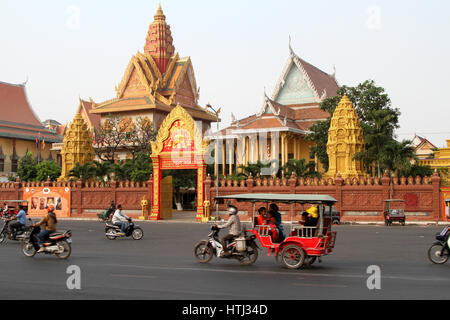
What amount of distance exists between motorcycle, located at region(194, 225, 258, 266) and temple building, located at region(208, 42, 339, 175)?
3257 cm

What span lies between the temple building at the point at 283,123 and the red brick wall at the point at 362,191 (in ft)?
39.6

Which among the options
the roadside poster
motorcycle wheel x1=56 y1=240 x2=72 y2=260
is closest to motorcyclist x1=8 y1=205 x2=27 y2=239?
motorcycle wheel x1=56 y1=240 x2=72 y2=260

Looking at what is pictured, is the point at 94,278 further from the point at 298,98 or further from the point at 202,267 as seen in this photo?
the point at 298,98

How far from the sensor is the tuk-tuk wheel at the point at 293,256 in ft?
37.3

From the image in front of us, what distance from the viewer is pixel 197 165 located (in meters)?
33.9

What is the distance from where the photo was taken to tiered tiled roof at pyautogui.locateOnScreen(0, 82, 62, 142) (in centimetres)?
6097

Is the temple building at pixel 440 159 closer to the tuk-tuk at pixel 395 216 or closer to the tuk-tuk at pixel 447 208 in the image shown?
the tuk-tuk at pixel 447 208

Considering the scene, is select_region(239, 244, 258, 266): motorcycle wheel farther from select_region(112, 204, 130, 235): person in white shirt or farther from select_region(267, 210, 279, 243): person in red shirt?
select_region(112, 204, 130, 235): person in white shirt

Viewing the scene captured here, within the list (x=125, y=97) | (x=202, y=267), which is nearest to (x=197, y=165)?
(x=202, y=267)

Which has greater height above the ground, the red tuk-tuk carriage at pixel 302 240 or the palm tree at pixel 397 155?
the palm tree at pixel 397 155

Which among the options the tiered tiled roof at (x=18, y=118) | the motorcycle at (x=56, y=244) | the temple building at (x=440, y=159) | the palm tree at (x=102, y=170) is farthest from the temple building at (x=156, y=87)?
the motorcycle at (x=56, y=244)


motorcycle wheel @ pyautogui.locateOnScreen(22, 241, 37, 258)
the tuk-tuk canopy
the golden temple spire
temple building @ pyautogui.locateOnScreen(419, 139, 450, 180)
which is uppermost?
the golden temple spire

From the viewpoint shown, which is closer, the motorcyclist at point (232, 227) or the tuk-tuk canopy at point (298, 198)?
the tuk-tuk canopy at point (298, 198)
